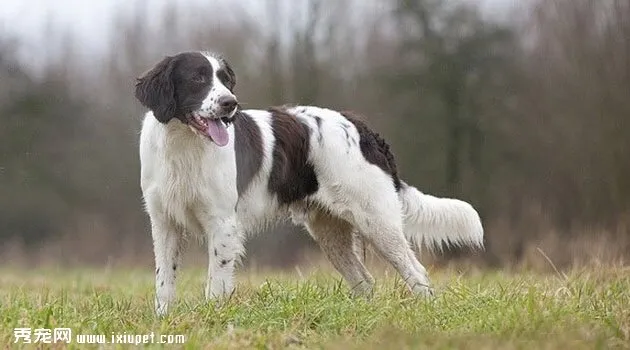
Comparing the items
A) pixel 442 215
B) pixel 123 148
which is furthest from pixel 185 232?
pixel 123 148

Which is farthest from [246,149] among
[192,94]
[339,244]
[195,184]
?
[339,244]

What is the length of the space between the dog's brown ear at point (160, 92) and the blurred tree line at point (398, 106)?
11630 millimetres

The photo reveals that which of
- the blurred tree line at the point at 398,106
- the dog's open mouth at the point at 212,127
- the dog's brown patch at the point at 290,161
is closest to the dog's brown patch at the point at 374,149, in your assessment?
the dog's brown patch at the point at 290,161

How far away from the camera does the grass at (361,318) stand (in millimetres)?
4895

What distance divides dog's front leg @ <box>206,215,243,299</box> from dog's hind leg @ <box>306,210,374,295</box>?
1.12 metres

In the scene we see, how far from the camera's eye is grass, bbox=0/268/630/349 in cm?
489

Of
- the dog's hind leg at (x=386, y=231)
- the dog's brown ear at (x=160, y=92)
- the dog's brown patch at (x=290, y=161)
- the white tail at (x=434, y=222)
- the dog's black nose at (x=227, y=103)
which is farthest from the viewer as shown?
the white tail at (x=434, y=222)

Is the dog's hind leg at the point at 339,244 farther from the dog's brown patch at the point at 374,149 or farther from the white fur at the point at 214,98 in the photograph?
the white fur at the point at 214,98

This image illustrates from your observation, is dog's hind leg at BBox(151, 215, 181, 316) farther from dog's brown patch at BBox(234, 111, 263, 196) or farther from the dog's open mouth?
the dog's open mouth

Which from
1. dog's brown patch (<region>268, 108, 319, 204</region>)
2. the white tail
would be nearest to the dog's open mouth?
dog's brown patch (<region>268, 108, 319, 204</region>)

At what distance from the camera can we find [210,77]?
657cm

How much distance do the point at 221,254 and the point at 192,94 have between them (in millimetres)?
1156

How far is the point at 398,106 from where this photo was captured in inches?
797

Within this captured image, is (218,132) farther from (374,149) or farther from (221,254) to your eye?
(374,149)
